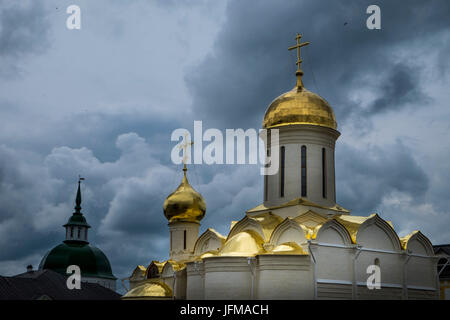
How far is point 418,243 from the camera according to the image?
20344 mm

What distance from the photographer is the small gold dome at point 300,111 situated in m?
21.3

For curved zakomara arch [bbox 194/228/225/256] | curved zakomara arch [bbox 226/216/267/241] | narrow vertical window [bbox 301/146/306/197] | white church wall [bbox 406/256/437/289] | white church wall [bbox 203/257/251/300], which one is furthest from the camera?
curved zakomara arch [bbox 194/228/225/256]

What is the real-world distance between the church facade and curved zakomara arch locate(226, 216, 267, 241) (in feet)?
0.11

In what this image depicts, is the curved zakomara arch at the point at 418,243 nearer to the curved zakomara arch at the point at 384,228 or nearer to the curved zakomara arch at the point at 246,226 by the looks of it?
the curved zakomara arch at the point at 384,228

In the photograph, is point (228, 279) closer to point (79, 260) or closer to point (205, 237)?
point (205, 237)

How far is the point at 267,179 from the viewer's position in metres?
21.7

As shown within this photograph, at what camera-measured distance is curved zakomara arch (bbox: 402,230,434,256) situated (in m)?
20.1

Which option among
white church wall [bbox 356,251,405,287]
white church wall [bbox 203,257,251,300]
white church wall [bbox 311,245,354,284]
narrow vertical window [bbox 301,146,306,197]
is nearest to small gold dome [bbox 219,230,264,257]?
white church wall [bbox 203,257,251,300]

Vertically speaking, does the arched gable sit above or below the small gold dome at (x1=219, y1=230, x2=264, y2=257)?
above

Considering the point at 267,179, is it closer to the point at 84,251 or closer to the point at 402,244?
the point at 402,244

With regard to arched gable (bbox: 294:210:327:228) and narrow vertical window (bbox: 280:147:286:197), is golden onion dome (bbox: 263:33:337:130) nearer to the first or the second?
narrow vertical window (bbox: 280:147:286:197)

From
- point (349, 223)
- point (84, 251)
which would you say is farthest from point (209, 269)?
point (84, 251)
